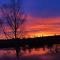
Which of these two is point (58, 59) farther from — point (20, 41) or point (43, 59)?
point (20, 41)

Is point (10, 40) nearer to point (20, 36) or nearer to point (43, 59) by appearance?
point (20, 36)

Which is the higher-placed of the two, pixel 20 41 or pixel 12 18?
pixel 12 18

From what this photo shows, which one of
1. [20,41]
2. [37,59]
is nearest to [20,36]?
[20,41]

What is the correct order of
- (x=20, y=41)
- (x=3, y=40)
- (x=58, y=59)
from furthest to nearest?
Result: (x=3, y=40) → (x=20, y=41) → (x=58, y=59)

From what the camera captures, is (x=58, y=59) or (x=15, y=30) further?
(x=15, y=30)

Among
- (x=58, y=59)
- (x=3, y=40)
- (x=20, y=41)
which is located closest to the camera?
(x=58, y=59)

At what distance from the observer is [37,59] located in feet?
71.2

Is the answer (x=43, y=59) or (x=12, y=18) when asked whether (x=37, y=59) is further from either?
(x=12, y=18)

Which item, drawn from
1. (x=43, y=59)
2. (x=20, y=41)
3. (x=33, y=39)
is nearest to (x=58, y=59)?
(x=43, y=59)

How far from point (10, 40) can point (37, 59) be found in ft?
75.4

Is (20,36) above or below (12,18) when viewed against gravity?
below

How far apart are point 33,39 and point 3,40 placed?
16.4 feet

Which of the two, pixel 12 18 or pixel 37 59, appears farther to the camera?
pixel 12 18

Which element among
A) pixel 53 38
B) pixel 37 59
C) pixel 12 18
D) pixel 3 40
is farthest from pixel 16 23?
pixel 37 59
